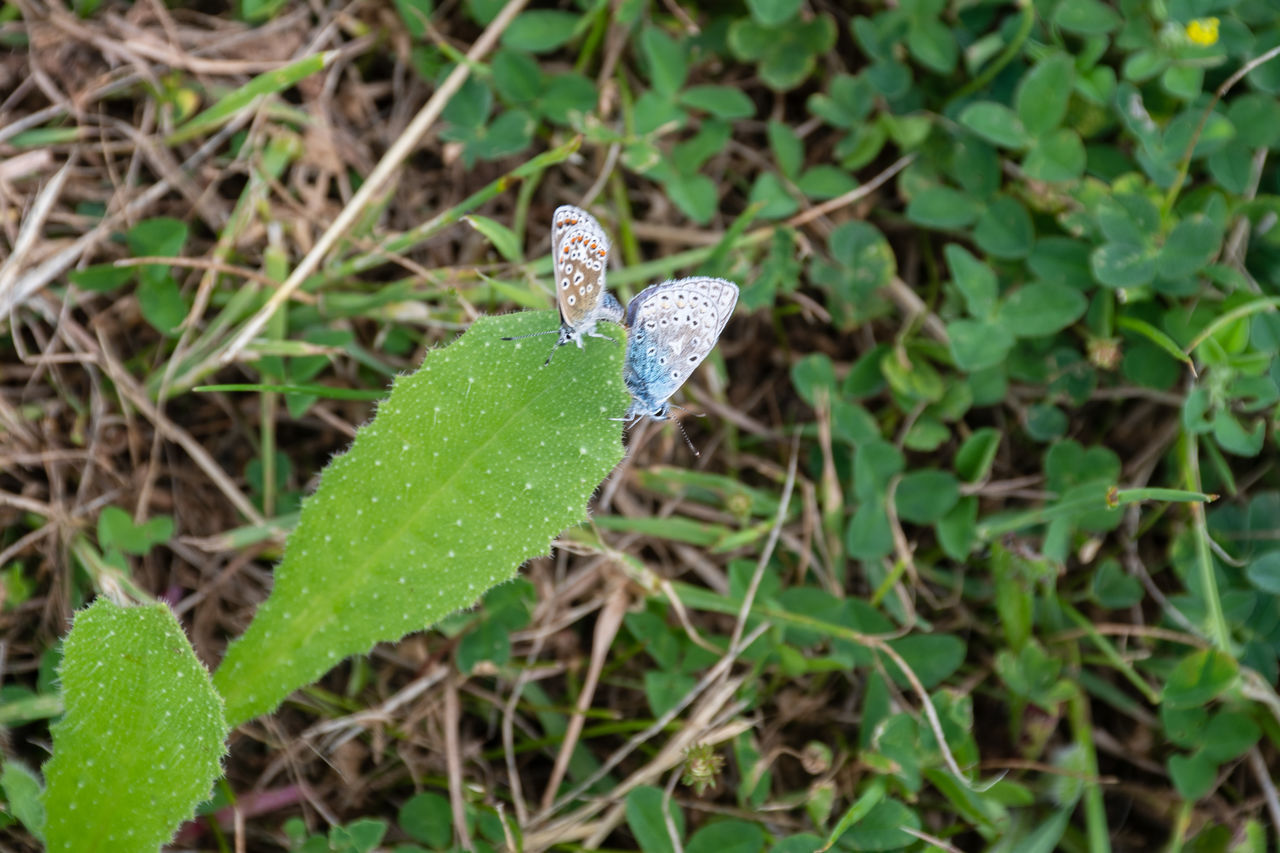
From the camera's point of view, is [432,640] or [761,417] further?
[761,417]

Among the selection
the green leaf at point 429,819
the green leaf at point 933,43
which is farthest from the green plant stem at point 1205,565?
the green leaf at point 429,819

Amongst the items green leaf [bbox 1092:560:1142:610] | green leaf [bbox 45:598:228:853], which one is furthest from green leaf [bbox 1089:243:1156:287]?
green leaf [bbox 45:598:228:853]

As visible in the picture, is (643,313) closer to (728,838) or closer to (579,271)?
(579,271)

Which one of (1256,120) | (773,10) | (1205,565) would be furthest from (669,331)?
(1256,120)

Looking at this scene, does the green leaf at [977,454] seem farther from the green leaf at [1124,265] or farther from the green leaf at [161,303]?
the green leaf at [161,303]

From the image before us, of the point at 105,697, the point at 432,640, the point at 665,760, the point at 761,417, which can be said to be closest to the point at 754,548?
the point at 761,417

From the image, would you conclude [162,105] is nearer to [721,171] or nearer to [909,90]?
[721,171]

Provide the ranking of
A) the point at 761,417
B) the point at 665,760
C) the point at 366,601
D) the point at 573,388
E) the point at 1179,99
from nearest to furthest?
the point at 573,388, the point at 366,601, the point at 665,760, the point at 1179,99, the point at 761,417
